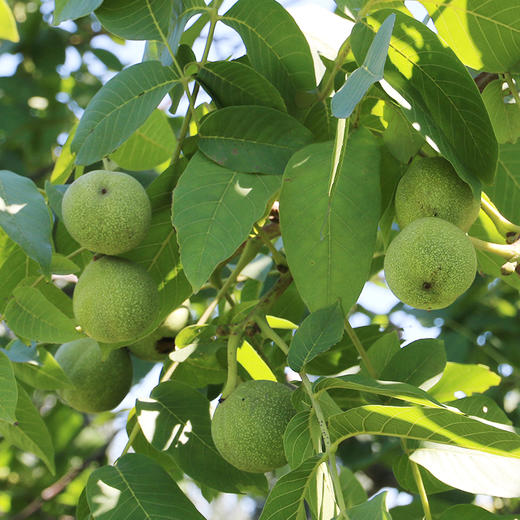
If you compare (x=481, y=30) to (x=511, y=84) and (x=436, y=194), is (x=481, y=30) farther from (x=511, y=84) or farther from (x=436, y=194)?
(x=436, y=194)

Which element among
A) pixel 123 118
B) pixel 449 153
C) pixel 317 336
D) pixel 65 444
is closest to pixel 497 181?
pixel 449 153

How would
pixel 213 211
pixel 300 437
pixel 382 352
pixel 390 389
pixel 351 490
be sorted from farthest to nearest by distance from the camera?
pixel 351 490 → pixel 382 352 → pixel 213 211 → pixel 300 437 → pixel 390 389

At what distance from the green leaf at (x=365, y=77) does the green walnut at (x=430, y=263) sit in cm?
20

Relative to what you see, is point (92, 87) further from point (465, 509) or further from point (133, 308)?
point (465, 509)

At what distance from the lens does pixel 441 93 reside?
1.05 metres

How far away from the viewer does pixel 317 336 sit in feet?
3.34

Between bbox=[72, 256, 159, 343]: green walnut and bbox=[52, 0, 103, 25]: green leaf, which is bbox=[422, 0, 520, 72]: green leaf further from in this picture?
bbox=[72, 256, 159, 343]: green walnut

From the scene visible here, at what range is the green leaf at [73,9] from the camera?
116cm

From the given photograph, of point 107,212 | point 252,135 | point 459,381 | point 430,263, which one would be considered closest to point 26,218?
point 107,212

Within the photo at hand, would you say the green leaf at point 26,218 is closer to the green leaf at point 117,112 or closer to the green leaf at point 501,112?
the green leaf at point 117,112

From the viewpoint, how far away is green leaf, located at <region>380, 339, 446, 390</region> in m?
1.24

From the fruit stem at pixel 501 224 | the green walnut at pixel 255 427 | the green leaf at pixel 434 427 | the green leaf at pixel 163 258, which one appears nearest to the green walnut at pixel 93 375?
the green leaf at pixel 163 258

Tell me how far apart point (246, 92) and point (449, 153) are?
1.25 feet

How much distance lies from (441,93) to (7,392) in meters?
0.80
